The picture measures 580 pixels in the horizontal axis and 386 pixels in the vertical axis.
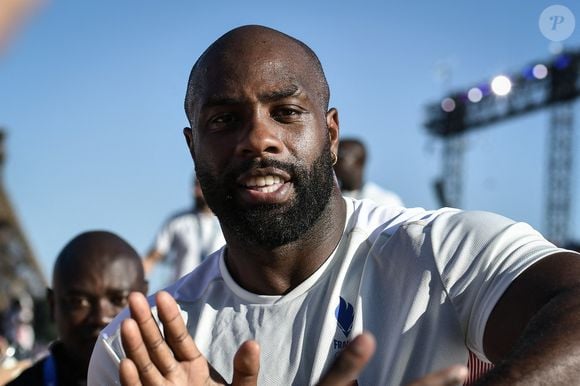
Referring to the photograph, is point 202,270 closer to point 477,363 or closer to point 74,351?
point 477,363

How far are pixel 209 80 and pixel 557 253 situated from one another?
4.14 ft

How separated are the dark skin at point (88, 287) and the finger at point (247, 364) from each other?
247cm

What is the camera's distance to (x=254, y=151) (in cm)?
277

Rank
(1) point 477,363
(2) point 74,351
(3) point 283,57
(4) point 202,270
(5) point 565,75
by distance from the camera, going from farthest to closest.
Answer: (5) point 565,75 < (2) point 74,351 < (4) point 202,270 < (3) point 283,57 < (1) point 477,363

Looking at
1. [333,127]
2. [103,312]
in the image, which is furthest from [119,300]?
[333,127]

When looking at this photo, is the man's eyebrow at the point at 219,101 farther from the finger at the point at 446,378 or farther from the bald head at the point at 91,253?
the bald head at the point at 91,253

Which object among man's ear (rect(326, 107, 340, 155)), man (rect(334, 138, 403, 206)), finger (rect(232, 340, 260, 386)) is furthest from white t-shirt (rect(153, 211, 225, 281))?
finger (rect(232, 340, 260, 386))

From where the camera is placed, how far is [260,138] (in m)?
2.76

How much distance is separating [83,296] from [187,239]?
3502 millimetres

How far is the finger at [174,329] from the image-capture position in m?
2.26

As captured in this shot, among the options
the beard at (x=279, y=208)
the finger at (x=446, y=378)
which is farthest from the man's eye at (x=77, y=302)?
the finger at (x=446, y=378)

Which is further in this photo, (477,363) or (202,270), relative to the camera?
(202,270)

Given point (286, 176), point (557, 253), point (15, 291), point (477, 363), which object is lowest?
point (15, 291)

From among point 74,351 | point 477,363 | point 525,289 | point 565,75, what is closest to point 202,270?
point 477,363
